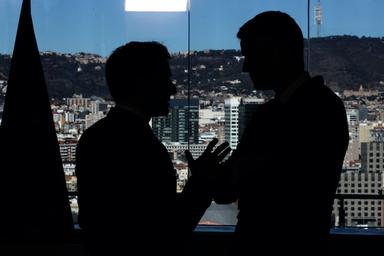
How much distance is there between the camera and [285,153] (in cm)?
145

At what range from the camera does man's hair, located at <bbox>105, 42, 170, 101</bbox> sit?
147cm

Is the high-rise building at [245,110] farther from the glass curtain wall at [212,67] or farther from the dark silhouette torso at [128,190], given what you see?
the dark silhouette torso at [128,190]

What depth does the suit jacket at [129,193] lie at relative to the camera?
1331mm

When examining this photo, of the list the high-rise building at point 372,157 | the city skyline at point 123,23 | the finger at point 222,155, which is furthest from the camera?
the city skyline at point 123,23

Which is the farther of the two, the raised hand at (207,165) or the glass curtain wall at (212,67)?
the glass curtain wall at (212,67)

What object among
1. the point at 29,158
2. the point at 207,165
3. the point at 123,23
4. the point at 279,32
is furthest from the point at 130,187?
the point at 123,23

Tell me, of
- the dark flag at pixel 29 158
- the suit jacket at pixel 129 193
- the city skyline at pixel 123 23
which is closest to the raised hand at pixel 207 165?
the suit jacket at pixel 129 193

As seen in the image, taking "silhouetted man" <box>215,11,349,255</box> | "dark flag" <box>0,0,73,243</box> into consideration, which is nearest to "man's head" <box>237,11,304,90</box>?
"silhouetted man" <box>215,11,349,255</box>

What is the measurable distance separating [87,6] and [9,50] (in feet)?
2.02

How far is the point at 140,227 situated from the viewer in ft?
4.36

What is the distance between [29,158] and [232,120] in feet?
4.72

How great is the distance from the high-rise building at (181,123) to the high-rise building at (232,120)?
0.21 m

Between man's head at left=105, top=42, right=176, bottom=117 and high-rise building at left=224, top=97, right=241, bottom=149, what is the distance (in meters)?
3.25

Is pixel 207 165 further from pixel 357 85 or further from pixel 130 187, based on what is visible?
pixel 357 85
